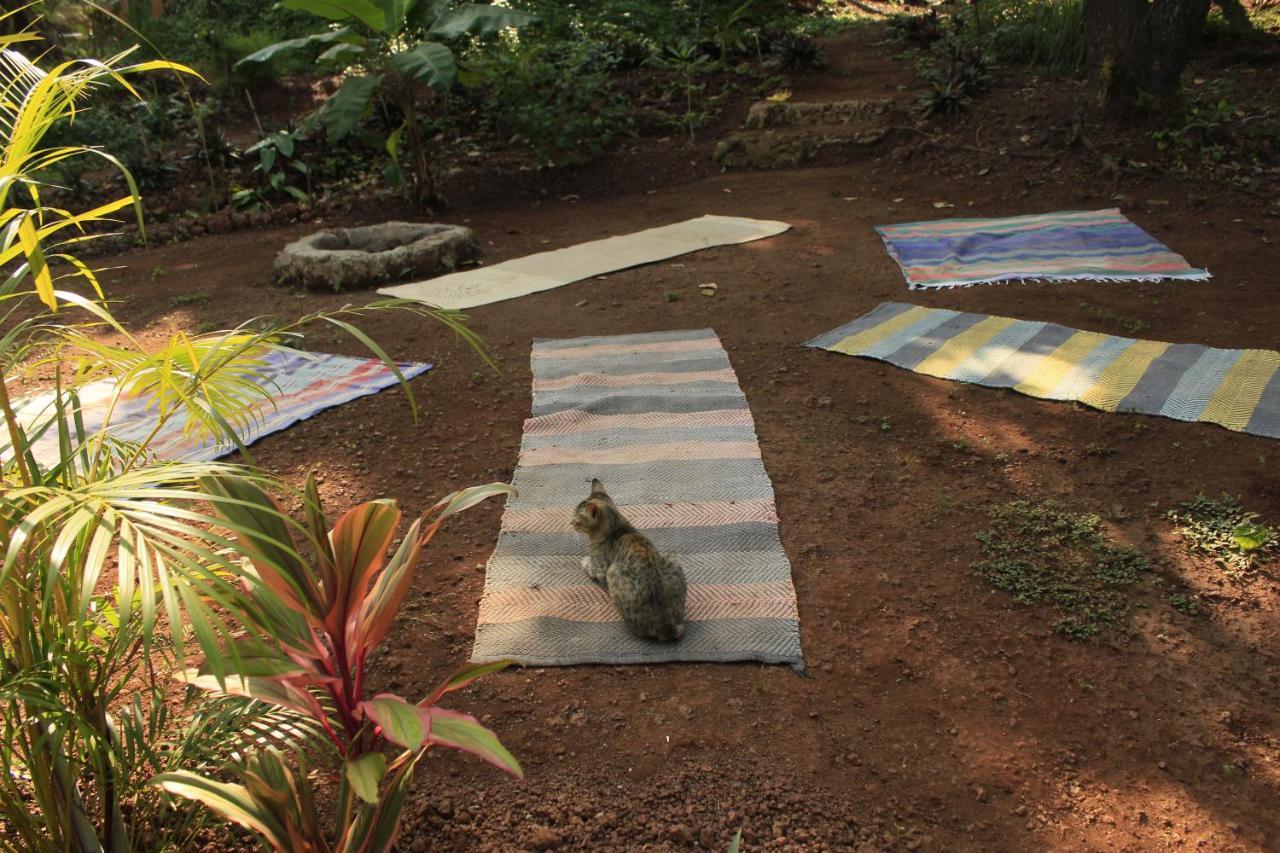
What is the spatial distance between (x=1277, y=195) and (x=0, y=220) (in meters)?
7.73

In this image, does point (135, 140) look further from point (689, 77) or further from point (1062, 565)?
point (1062, 565)

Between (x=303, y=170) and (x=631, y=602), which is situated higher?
(x=303, y=170)

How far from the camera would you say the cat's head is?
2.88 m

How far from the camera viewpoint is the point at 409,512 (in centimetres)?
355

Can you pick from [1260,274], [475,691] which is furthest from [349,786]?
[1260,274]

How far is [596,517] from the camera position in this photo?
2891 mm

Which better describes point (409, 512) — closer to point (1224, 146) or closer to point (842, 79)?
point (1224, 146)

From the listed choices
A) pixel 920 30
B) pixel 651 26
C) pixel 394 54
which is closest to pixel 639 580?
pixel 394 54

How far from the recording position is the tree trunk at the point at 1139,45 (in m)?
7.16

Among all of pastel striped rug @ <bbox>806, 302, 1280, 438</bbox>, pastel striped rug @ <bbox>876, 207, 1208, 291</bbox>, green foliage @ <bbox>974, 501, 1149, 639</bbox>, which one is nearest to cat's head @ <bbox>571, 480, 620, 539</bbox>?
green foliage @ <bbox>974, 501, 1149, 639</bbox>

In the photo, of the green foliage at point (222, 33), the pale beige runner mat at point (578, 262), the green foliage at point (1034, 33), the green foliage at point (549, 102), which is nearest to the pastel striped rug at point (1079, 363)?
the pale beige runner mat at point (578, 262)

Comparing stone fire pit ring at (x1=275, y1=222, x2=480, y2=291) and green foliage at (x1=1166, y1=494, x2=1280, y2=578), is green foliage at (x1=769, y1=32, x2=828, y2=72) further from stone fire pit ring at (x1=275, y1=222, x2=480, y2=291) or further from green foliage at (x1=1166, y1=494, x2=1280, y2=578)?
green foliage at (x1=1166, y1=494, x2=1280, y2=578)

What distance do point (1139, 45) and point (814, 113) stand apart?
2.97m

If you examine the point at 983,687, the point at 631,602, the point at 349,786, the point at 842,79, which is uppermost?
the point at 842,79
